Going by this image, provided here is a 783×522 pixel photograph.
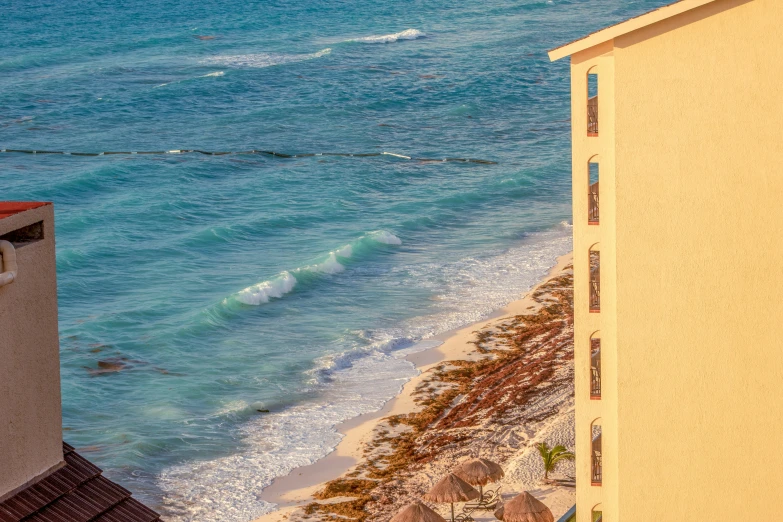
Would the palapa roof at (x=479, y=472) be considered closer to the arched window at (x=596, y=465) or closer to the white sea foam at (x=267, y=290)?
the arched window at (x=596, y=465)

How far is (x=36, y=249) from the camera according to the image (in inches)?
392

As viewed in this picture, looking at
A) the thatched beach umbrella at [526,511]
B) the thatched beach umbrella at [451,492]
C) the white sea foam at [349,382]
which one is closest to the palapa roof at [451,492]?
the thatched beach umbrella at [451,492]

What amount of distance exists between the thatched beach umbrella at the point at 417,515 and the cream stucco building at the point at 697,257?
530cm

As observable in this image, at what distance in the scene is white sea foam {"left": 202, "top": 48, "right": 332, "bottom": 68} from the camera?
84812 mm

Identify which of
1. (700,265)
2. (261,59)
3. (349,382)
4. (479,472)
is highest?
(261,59)

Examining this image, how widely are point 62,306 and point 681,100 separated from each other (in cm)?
2789

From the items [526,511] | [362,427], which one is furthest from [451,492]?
[362,427]

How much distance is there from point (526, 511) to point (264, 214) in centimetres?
3042

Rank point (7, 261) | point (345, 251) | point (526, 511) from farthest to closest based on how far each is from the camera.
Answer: point (345, 251), point (526, 511), point (7, 261)

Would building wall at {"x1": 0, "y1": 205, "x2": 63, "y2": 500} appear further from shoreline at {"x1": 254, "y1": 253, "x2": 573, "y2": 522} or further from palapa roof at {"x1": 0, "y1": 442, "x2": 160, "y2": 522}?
shoreline at {"x1": 254, "y1": 253, "x2": 573, "y2": 522}

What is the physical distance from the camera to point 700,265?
1488 centimetres

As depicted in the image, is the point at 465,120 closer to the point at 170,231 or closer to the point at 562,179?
the point at 562,179

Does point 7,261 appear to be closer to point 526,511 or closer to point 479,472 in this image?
point 526,511

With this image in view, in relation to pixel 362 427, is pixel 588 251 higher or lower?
higher
